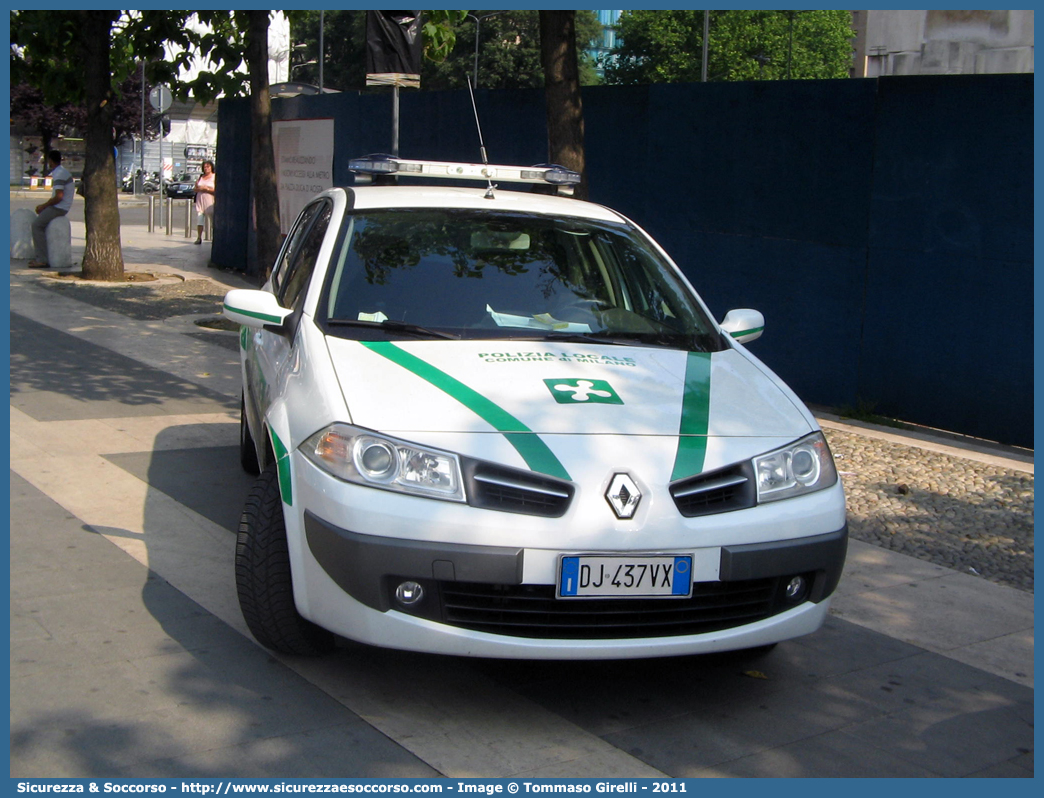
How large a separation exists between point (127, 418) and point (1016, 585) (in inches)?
227

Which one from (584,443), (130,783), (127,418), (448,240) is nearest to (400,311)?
(448,240)

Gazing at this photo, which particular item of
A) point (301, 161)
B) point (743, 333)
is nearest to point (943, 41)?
A: point (301, 161)

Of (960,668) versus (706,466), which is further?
(960,668)

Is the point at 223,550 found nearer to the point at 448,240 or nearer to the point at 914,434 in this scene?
the point at 448,240

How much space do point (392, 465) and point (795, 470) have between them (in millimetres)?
1344

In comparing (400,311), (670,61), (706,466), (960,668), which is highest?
(670,61)

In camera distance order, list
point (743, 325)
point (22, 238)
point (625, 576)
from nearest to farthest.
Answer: point (625, 576) < point (743, 325) < point (22, 238)

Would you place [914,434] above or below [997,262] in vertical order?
below

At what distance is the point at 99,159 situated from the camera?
54.5 feet

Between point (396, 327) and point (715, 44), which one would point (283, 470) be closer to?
point (396, 327)

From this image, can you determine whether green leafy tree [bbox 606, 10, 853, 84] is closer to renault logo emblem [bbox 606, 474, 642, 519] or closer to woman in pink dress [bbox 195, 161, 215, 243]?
woman in pink dress [bbox 195, 161, 215, 243]

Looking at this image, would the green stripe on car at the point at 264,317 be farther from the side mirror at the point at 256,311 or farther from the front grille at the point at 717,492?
the front grille at the point at 717,492

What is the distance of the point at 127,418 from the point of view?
8.39 meters

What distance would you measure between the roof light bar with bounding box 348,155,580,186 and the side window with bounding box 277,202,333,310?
304mm
